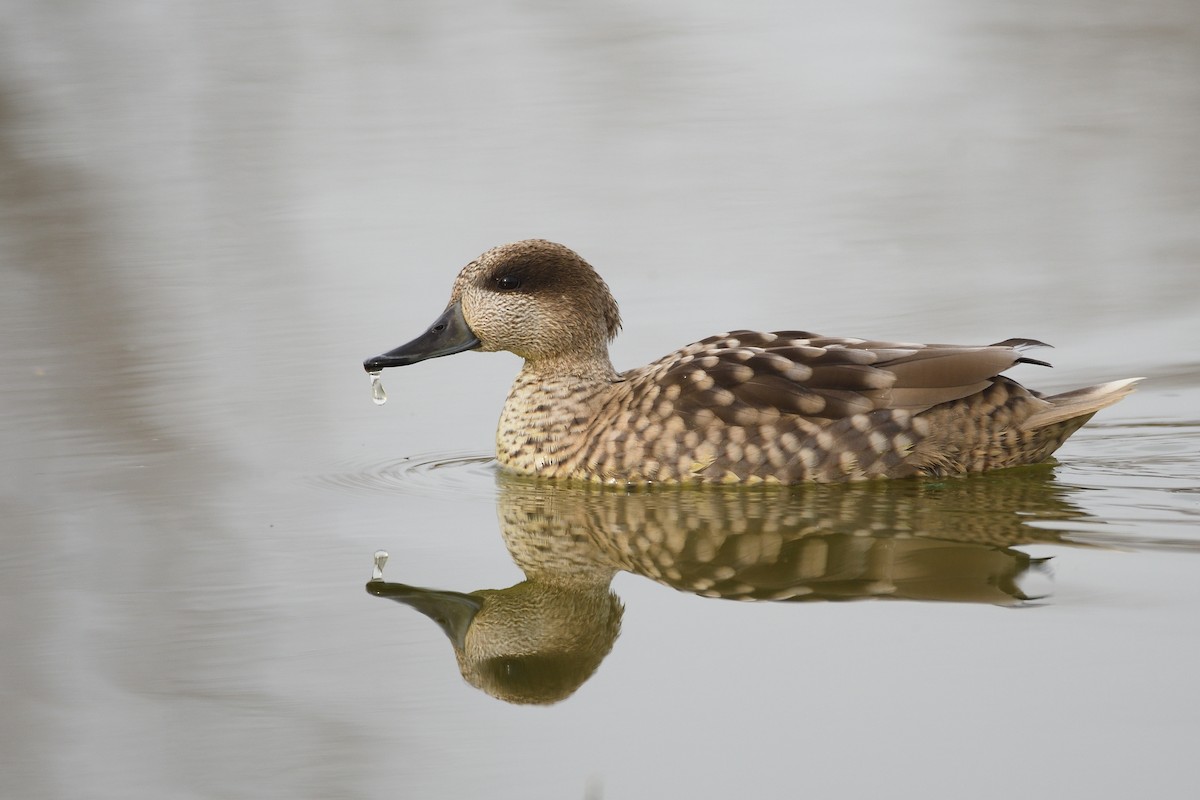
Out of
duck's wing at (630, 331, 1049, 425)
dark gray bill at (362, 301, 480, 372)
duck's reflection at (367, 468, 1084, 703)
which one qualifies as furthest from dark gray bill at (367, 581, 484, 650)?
dark gray bill at (362, 301, 480, 372)

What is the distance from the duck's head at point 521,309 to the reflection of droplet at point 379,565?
5.76 ft

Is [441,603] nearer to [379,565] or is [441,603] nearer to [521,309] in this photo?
[379,565]

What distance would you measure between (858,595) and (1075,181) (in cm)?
726

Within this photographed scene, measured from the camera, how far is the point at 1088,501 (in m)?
7.21

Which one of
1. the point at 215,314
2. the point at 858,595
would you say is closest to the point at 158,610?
the point at 858,595

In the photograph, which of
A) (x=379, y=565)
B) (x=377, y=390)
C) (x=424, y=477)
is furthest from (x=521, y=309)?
(x=379, y=565)

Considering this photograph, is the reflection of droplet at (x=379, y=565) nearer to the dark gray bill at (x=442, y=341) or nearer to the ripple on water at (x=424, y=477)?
the ripple on water at (x=424, y=477)

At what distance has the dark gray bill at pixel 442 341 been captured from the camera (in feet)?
27.7

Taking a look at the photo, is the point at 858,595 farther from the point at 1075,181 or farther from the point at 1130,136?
the point at 1130,136

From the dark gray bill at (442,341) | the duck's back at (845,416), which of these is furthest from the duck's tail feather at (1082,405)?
the dark gray bill at (442,341)

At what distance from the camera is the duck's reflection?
576 centimetres

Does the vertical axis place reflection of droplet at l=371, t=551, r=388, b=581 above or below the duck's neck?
below

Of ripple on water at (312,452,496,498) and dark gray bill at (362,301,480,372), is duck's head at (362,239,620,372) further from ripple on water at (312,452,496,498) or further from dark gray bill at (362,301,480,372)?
ripple on water at (312,452,496,498)

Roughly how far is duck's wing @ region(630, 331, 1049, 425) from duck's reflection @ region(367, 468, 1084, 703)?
351mm
